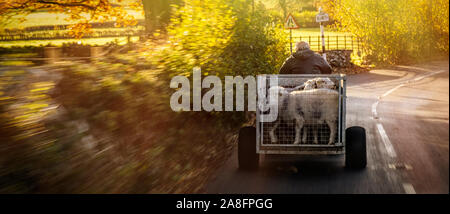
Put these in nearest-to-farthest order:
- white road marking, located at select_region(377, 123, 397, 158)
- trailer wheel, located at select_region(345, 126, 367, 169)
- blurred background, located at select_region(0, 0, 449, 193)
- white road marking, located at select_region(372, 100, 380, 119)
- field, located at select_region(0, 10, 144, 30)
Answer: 1. blurred background, located at select_region(0, 0, 449, 193)
2. trailer wheel, located at select_region(345, 126, 367, 169)
3. white road marking, located at select_region(377, 123, 397, 158)
4. field, located at select_region(0, 10, 144, 30)
5. white road marking, located at select_region(372, 100, 380, 119)

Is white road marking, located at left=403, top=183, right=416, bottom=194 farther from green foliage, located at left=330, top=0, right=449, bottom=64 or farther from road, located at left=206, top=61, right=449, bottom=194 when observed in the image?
green foliage, located at left=330, top=0, right=449, bottom=64

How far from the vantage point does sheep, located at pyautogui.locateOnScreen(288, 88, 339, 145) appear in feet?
21.5

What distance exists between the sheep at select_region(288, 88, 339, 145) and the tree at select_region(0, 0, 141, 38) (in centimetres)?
556

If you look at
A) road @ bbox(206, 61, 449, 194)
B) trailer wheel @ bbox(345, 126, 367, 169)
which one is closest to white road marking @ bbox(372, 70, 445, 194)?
road @ bbox(206, 61, 449, 194)

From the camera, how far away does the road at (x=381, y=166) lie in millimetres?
6137

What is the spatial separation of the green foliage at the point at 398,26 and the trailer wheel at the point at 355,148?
17.4 ft

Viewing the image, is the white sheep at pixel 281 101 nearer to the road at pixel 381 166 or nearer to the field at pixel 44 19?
the road at pixel 381 166

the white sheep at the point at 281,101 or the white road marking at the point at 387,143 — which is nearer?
the white sheep at the point at 281,101

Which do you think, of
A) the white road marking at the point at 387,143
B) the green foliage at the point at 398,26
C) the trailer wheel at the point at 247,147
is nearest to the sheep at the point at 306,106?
the trailer wheel at the point at 247,147

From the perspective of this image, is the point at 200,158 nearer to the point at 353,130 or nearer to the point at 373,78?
the point at 353,130

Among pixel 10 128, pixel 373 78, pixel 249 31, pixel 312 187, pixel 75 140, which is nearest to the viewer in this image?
pixel 10 128
